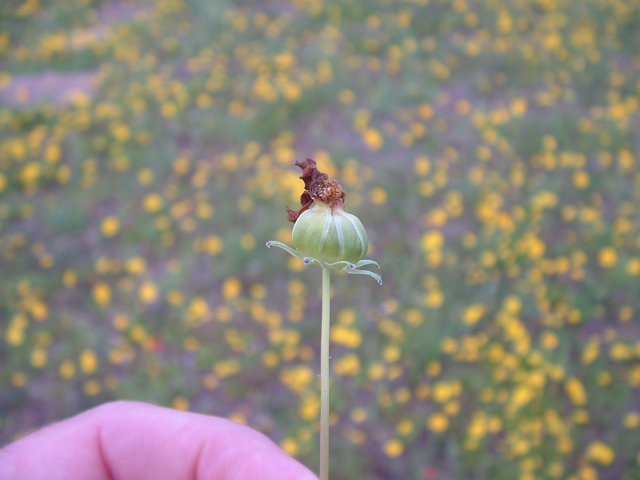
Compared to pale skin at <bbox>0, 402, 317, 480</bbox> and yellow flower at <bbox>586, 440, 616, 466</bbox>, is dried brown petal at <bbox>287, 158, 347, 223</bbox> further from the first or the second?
yellow flower at <bbox>586, 440, 616, 466</bbox>

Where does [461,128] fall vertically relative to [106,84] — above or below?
below

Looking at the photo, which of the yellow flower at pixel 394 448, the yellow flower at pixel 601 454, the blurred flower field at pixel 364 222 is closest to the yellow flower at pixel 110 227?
the blurred flower field at pixel 364 222

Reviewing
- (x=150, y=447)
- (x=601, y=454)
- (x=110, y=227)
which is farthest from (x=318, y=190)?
(x=110, y=227)

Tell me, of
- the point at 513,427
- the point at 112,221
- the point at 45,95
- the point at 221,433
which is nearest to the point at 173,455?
the point at 221,433

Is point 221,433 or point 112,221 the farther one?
point 112,221

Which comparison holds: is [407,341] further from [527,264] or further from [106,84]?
[106,84]

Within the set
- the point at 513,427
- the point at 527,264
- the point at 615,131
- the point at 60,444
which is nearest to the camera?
the point at 60,444

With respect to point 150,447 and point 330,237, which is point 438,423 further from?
point 330,237

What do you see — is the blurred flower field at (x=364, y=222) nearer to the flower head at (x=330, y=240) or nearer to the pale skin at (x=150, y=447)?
the pale skin at (x=150, y=447)
